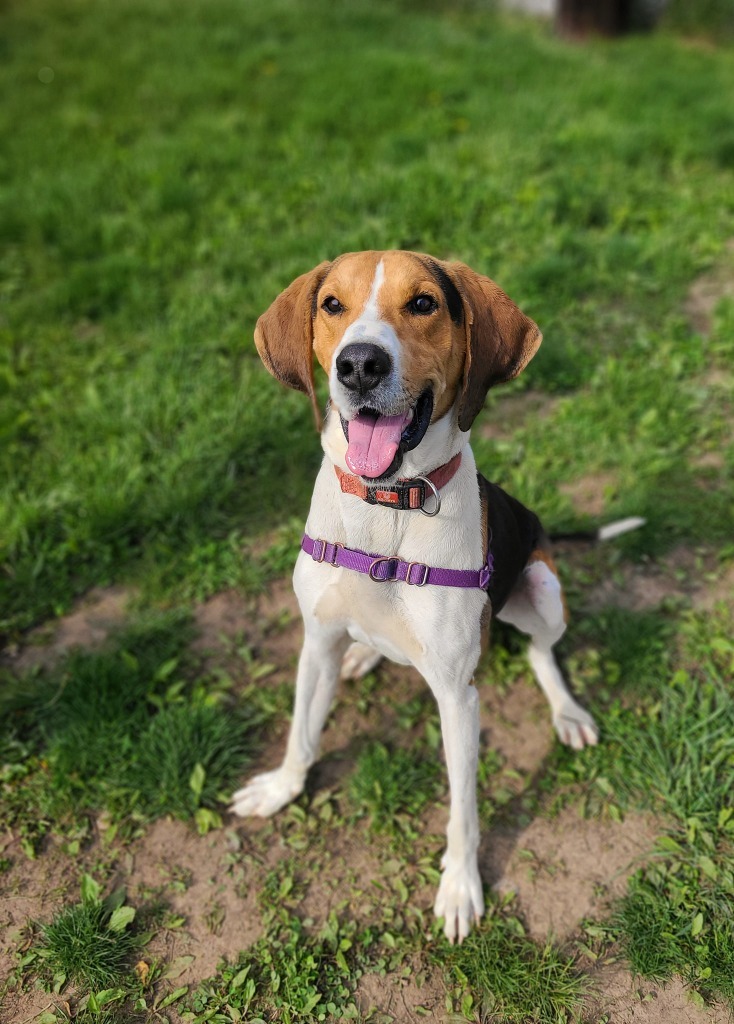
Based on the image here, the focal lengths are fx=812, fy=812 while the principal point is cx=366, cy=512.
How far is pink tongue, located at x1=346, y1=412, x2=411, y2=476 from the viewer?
8.36ft

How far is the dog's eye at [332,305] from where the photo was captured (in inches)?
108

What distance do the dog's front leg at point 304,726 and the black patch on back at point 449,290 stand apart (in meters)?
1.22

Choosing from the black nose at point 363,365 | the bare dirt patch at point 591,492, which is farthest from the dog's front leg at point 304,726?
the bare dirt patch at point 591,492

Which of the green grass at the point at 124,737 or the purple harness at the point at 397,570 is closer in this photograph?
the purple harness at the point at 397,570

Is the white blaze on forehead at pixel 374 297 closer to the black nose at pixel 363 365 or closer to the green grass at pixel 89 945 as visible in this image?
the black nose at pixel 363 365

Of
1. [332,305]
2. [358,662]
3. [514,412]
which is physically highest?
[332,305]

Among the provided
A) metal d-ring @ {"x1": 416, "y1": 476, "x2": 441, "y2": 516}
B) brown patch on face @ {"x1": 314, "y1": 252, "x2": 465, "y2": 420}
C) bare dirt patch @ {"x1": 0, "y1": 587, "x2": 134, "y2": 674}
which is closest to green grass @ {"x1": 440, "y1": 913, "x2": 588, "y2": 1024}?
metal d-ring @ {"x1": 416, "y1": 476, "x2": 441, "y2": 516}

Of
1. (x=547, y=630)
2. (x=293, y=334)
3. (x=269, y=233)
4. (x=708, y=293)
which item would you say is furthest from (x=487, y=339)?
(x=269, y=233)

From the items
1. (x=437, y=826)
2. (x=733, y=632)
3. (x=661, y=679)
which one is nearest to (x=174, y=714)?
(x=437, y=826)

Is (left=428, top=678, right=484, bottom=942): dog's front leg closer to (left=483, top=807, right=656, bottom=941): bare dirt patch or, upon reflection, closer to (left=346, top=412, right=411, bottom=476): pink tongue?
(left=483, top=807, right=656, bottom=941): bare dirt patch

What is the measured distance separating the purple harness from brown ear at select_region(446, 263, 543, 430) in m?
0.49

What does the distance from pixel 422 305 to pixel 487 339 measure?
0.83 ft

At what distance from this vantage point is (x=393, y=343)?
2.48 meters

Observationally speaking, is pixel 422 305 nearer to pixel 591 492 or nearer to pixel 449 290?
pixel 449 290
